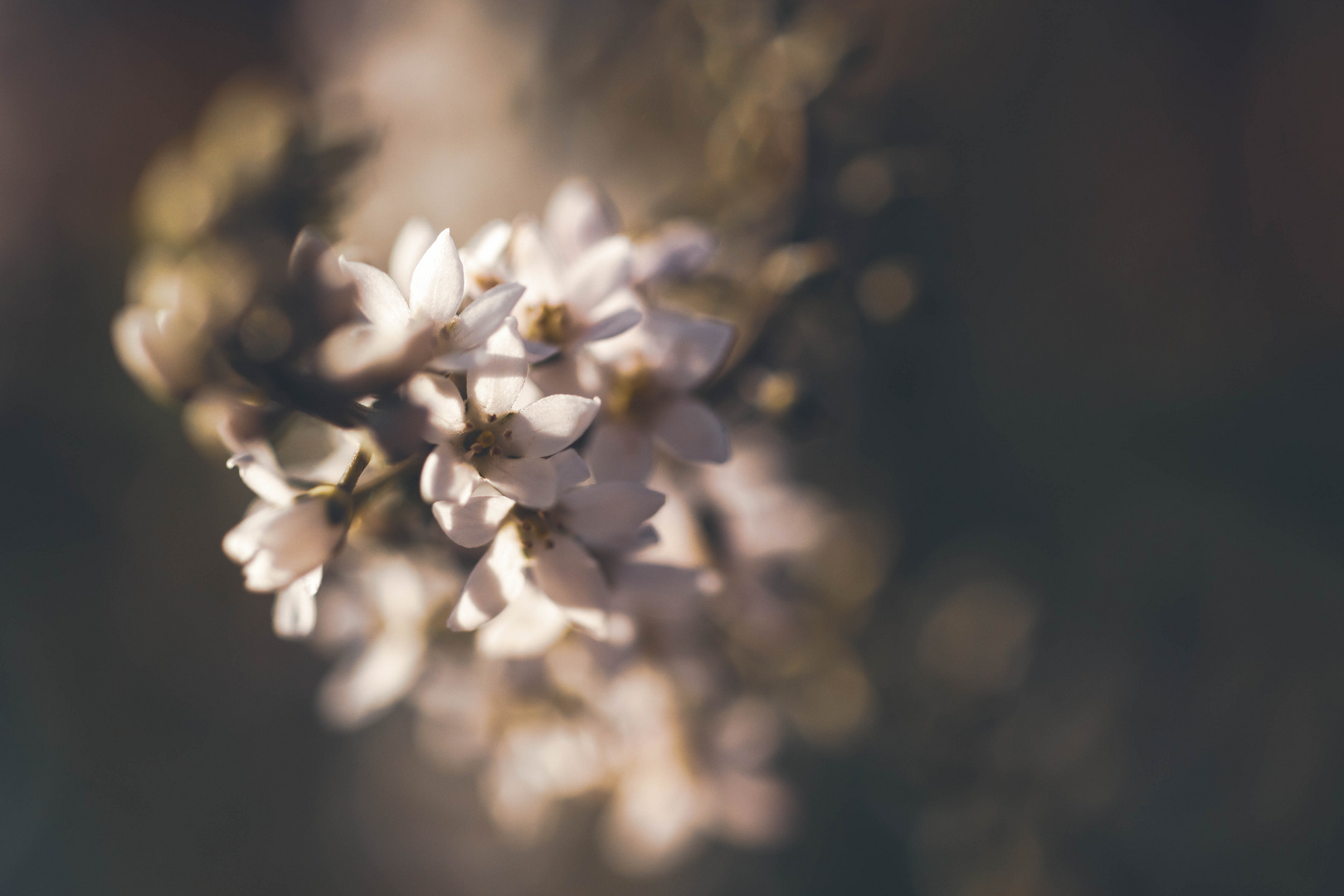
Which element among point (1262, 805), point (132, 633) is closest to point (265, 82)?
point (132, 633)

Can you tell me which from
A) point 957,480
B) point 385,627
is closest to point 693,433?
point 385,627

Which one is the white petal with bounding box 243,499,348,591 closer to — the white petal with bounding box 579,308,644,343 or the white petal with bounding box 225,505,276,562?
the white petal with bounding box 225,505,276,562

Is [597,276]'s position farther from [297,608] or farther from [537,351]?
[297,608]

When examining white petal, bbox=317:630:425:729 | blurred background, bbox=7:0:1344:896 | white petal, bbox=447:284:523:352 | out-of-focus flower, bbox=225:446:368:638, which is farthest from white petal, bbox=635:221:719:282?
blurred background, bbox=7:0:1344:896

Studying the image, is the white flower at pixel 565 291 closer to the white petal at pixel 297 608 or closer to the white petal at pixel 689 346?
the white petal at pixel 689 346

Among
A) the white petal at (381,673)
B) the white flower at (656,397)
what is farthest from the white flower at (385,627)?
the white flower at (656,397)

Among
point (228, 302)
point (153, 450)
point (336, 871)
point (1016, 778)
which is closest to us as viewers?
point (228, 302)

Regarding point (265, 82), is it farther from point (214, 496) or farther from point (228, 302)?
point (228, 302)
